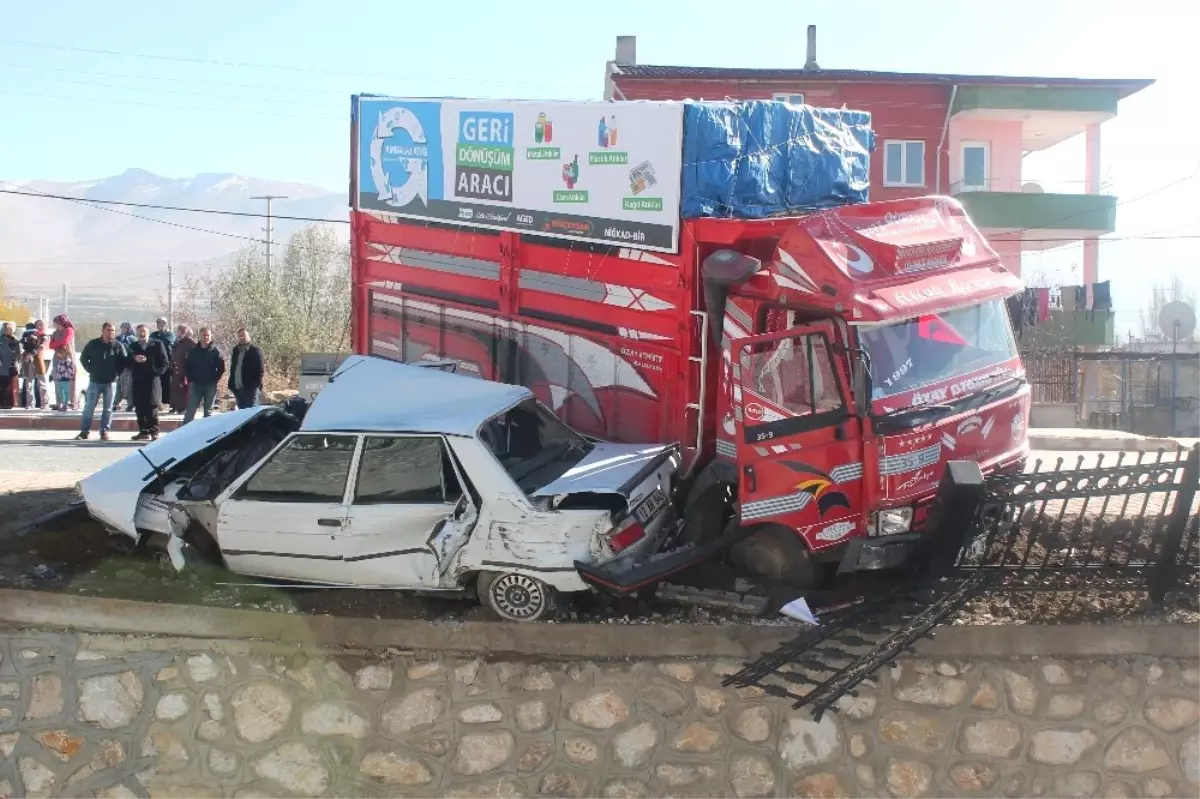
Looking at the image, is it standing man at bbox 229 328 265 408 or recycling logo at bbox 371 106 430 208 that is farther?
standing man at bbox 229 328 265 408

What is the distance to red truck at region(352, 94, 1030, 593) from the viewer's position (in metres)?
5.83

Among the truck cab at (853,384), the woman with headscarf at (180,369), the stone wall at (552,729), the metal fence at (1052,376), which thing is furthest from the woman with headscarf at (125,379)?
the metal fence at (1052,376)

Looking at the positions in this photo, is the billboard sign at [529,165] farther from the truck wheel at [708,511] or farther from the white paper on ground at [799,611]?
the white paper on ground at [799,611]

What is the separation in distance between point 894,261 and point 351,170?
5331mm

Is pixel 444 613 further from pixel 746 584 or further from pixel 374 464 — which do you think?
pixel 746 584

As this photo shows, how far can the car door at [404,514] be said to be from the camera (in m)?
5.85

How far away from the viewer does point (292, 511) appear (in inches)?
239

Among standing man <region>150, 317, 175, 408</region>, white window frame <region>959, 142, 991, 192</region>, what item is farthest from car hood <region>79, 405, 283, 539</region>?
white window frame <region>959, 142, 991, 192</region>

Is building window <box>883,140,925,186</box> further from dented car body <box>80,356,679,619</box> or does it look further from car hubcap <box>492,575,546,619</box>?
car hubcap <box>492,575,546,619</box>

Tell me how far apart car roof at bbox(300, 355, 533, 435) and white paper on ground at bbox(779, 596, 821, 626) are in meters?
2.03

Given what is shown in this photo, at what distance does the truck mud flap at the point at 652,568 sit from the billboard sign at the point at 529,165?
2078mm

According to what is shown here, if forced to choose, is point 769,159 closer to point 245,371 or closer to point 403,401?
point 403,401

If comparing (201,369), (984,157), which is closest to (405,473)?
(201,369)

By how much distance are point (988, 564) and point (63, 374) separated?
15.5 meters
